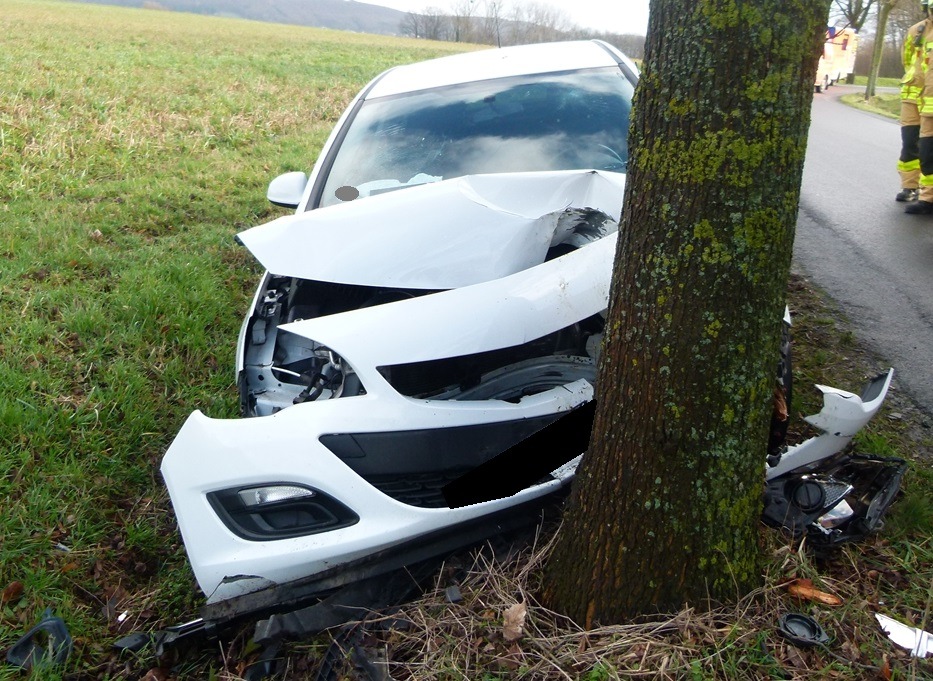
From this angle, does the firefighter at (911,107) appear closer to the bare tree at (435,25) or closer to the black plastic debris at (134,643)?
the black plastic debris at (134,643)

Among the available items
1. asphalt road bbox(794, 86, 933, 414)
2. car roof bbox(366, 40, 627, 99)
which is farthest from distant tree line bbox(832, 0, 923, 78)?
car roof bbox(366, 40, 627, 99)

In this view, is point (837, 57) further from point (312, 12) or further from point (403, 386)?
point (312, 12)

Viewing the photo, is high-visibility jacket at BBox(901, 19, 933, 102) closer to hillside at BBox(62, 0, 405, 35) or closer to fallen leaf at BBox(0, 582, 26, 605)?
fallen leaf at BBox(0, 582, 26, 605)

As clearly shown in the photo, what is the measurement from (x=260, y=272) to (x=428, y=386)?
3218 mm

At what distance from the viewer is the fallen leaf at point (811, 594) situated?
2.19 meters

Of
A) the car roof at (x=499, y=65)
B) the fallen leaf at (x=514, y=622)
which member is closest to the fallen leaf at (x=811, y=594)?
the fallen leaf at (x=514, y=622)

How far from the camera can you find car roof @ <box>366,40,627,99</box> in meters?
4.23

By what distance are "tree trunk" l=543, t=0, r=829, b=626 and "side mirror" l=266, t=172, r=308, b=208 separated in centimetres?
237

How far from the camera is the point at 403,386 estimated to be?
2.45 m

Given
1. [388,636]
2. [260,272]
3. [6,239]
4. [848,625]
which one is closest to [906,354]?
[848,625]

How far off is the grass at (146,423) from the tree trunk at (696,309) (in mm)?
219

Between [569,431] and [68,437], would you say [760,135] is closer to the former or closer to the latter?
[569,431]

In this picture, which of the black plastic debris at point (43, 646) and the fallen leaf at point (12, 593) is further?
the fallen leaf at point (12, 593)

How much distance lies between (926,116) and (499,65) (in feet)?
14.5
